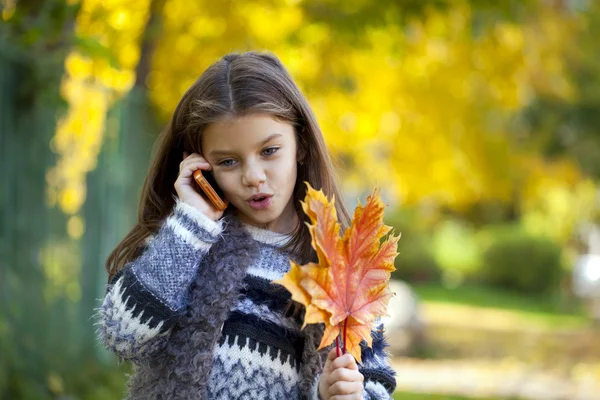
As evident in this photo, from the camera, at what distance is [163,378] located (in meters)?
2.37

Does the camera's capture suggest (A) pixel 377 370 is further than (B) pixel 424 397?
No

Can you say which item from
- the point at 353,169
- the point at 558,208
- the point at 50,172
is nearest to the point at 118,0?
the point at 50,172

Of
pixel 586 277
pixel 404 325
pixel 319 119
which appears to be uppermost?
pixel 586 277

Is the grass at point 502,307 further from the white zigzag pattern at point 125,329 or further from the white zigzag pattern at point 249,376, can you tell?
the white zigzag pattern at point 125,329

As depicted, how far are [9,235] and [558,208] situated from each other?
54.0ft

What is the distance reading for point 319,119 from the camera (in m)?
8.81

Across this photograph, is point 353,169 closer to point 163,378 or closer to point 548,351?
point 548,351

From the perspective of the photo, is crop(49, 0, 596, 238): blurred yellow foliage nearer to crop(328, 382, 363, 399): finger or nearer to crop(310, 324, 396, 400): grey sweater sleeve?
crop(310, 324, 396, 400): grey sweater sleeve

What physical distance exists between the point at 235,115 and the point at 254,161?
0.13 meters

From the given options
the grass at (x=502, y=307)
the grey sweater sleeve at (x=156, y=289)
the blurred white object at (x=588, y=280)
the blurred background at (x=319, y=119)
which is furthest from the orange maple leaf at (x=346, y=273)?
the blurred white object at (x=588, y=280)

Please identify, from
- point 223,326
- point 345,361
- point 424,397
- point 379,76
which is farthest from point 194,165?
point 379,76

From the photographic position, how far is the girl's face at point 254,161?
233 centimetres

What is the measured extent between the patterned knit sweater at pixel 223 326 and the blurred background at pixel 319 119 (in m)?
1.70

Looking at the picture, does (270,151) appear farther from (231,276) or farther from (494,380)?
(494,380)
